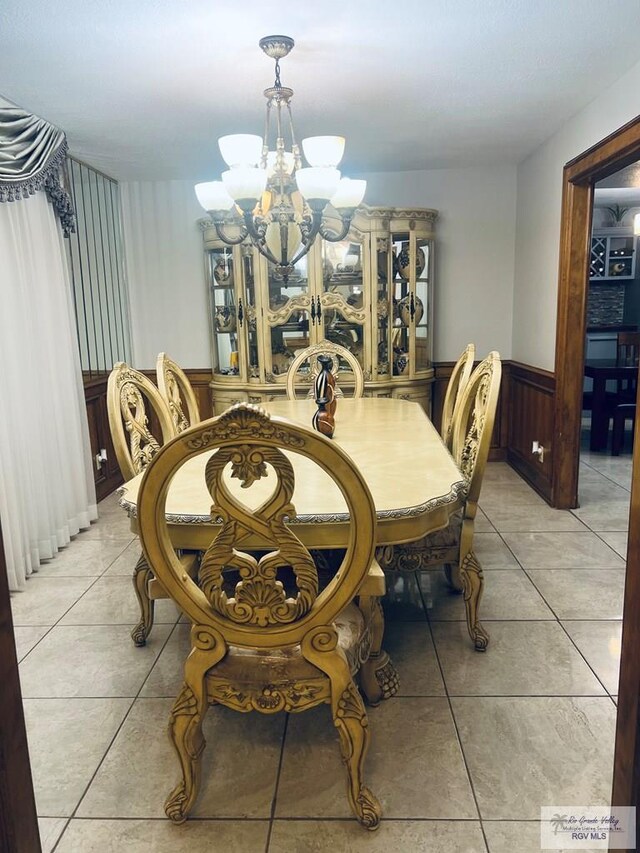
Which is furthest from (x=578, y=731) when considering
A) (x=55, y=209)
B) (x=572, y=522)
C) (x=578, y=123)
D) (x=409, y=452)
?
(x=55, y=209)

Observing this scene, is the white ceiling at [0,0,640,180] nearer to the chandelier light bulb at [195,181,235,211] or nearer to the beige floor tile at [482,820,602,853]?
the chandelier light bulb at [195,181,235,211]

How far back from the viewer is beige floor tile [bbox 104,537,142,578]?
3.01 metres

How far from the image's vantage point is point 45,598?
276 cm

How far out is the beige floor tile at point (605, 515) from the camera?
348 centimetres

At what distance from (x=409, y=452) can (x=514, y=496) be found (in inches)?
81.8

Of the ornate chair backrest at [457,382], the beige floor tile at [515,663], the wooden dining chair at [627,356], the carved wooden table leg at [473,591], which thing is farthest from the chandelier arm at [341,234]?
the wooden dining chair at [627,356]

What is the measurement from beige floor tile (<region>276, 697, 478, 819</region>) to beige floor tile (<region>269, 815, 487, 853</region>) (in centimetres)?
3

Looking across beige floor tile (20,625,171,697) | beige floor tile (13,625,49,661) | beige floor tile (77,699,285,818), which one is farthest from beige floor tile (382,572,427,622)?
beige floor tile (13,625,49,661)

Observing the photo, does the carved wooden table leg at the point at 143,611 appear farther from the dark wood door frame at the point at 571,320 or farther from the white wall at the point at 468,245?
the white wall at the point at 468,245

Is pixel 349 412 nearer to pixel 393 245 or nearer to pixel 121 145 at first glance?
pixel 393 245

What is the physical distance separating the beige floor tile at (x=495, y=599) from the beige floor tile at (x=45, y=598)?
154cm

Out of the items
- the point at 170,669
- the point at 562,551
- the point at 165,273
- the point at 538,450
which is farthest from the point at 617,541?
the point at 165,273

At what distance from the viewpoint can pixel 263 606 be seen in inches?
52.9

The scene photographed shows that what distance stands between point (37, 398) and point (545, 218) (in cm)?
322
